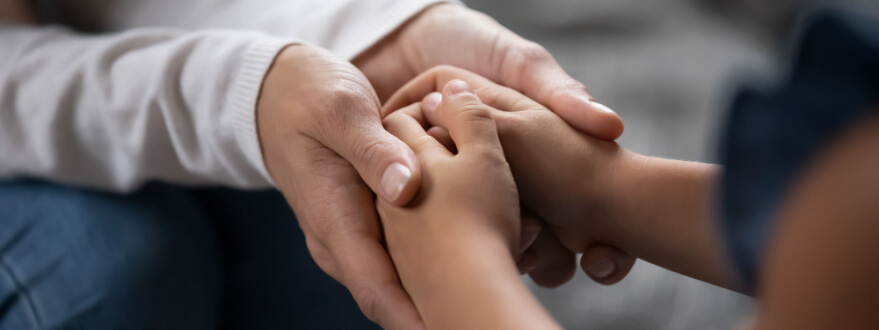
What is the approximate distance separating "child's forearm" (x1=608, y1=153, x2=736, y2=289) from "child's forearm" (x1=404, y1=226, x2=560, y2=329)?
154 mm

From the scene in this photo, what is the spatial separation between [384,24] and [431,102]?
17 cm

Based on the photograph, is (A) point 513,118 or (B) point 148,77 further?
(B) point 148,77

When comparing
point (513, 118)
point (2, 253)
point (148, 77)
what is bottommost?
point (2, 253)

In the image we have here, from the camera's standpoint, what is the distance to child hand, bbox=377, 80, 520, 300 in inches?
17.8

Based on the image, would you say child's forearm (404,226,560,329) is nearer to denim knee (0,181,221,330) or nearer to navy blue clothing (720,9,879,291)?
navy blue clothing (720,9,879,291)

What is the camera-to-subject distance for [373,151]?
512 mm

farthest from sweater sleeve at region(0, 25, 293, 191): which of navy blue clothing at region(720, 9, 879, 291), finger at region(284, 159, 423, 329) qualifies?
navy blue clothing at region(720, 9, 879, 291)

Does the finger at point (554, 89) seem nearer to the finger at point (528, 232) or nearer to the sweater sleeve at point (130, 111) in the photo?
the finger at point (528, 232)

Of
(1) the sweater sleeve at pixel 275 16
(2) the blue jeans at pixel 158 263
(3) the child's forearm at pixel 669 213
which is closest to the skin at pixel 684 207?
(3) the child's forearm at pixel 669 213

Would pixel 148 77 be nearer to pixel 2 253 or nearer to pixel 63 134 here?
pixel 63 134

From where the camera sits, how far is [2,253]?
23.6 inches

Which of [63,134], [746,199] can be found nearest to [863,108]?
[746,199]

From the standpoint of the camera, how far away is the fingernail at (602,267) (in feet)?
1.91

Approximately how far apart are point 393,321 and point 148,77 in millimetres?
398
